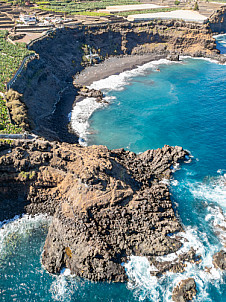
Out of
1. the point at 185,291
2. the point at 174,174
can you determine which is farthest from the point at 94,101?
the point at 185,291

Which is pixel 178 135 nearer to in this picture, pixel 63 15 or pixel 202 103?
pixel 202 103

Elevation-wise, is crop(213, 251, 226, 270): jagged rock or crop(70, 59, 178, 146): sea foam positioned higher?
crop(70, 59, 178, 146): sea foam

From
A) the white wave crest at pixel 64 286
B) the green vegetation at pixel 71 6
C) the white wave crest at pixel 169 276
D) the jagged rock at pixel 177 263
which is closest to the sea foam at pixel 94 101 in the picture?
the white wave crest at pixel 64 286

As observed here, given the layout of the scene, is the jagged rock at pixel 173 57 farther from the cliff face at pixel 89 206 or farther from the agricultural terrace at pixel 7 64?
the cliff face at pixel 89 206

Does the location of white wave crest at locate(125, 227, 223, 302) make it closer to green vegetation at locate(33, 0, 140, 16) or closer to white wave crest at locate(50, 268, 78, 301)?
white wave crest at locate(50, 268, 78, 301)

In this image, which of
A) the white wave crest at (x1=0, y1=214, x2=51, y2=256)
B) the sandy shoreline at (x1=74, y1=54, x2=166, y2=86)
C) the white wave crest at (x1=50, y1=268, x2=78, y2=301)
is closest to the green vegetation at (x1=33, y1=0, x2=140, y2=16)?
the sandy shoreline at (x1=74, y1=54, x2=166, y2=86)

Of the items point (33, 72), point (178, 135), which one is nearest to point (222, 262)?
point (178, 135)
